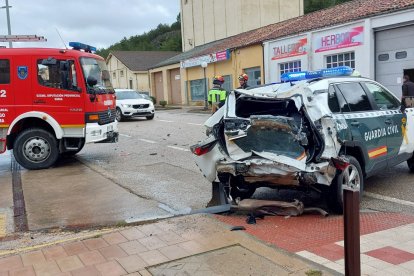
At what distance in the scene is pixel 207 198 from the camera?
6969 millimetres

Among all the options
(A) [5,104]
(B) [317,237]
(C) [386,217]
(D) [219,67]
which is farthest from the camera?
(D) [219,67]

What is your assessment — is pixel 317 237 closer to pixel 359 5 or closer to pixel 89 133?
pixel 89 133

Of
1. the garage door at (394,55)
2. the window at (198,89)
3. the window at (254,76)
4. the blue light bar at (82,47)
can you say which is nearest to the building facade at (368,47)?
the garage door at (394,55)

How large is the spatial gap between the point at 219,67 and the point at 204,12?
13.8 metres

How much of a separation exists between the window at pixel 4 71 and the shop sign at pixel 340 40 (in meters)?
16.2

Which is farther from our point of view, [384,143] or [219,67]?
[219,67]

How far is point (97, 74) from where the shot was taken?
1061 centimetres

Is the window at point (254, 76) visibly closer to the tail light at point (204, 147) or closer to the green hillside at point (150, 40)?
the tail light at point (204, 147)

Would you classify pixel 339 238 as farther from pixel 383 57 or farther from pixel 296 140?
pixel 383 57

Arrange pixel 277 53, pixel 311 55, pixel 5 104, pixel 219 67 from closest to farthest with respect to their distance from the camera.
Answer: pixel 5 104, pixel 311 55, pixel 277 53, pixel 219 67

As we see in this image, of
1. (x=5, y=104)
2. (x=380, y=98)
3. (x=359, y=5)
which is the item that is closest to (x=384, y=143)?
(x=380, y=98)

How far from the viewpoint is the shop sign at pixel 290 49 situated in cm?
2461

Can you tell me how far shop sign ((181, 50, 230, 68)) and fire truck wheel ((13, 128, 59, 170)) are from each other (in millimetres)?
23454

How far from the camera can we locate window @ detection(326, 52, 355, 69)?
21.8 metres
